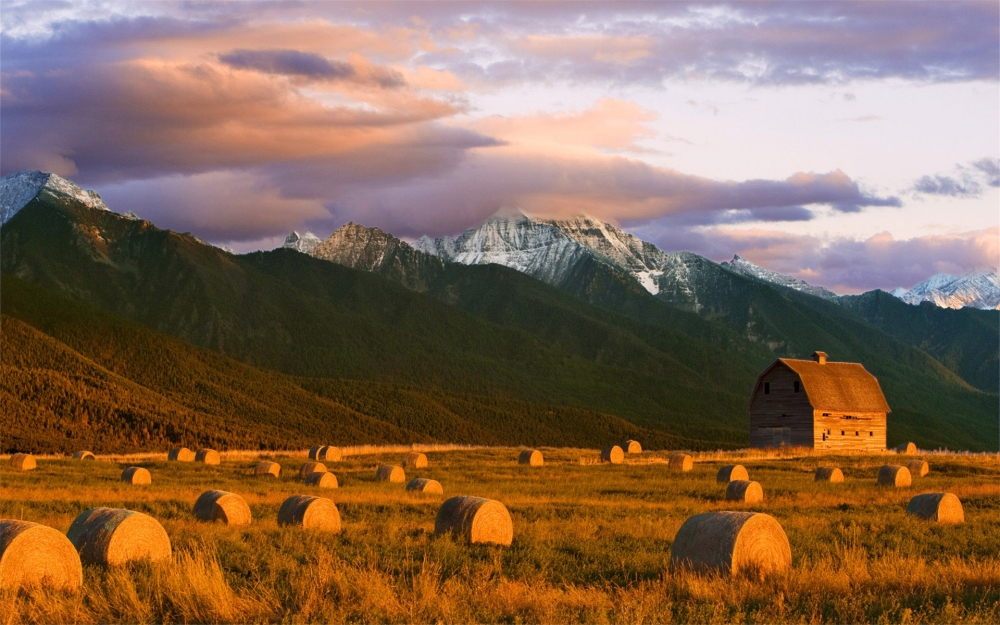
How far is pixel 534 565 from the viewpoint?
63.5ft

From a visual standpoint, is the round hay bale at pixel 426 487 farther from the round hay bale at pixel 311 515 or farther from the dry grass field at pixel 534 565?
the round hay bale at pixel 311 515

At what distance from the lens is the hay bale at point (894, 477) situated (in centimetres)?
3975

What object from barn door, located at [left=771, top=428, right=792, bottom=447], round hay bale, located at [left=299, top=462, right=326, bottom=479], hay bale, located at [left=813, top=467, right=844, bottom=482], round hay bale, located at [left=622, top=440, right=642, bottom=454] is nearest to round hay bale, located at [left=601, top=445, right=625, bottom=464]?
round hay bale, located at [left=622, top=440, right=642, bottom=454]

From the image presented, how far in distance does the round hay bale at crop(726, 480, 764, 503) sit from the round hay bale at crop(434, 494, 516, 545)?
12565 mm

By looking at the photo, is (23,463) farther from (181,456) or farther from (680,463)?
(680,463)

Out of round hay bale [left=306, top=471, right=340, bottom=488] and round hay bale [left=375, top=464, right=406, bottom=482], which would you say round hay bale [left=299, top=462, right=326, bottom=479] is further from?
round hay bale [left=306, top=471, right=340, bottom=488]

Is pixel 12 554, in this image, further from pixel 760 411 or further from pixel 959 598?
pixel 760 411

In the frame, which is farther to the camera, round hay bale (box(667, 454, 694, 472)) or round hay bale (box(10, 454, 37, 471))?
round hay bale (box(667, 454, 694, 472))

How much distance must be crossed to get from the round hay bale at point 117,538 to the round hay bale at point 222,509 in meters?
6.81

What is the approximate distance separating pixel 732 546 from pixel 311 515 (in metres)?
11.1

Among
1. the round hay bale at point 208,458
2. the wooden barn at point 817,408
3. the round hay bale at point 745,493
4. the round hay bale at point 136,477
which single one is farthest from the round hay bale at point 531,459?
the wooden barn at point 817,408

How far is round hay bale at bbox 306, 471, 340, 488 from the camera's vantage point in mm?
39469

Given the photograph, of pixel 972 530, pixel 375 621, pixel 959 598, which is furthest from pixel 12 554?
pixel 972 530

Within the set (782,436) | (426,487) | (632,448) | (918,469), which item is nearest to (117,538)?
(426,487)
